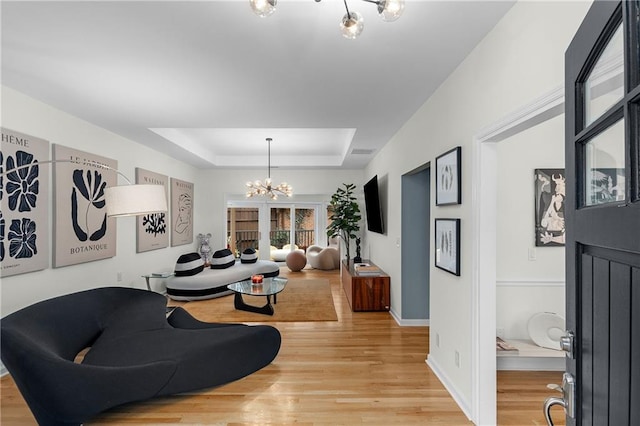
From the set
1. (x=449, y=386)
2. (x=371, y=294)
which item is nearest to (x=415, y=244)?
(x=371, y=294)

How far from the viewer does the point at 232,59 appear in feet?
7.73

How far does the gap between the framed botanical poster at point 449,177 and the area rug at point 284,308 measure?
2.46 meters

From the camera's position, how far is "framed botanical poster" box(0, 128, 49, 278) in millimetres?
2873

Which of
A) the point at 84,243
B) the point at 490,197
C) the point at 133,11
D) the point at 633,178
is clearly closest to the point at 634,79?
the point at 633,178

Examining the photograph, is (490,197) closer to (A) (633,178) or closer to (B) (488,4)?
(B) (488,4)

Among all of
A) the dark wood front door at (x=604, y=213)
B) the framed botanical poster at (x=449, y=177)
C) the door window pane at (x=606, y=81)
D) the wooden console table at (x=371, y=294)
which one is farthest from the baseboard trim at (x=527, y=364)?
the door window pane at (x=606, y=81)

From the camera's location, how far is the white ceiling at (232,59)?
5.99 feet

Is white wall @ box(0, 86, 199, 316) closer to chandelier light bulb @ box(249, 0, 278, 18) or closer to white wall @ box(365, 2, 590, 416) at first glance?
chandelier light bulb @ box(249, 0, 278, 18)

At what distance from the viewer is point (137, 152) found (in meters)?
5.03

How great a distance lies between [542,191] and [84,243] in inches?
197

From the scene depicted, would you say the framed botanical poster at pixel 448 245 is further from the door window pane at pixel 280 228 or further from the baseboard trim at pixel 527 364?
the door window pane at pixel 280 228

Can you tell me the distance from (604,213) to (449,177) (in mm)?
1938

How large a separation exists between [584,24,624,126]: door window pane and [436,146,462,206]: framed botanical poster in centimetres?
158

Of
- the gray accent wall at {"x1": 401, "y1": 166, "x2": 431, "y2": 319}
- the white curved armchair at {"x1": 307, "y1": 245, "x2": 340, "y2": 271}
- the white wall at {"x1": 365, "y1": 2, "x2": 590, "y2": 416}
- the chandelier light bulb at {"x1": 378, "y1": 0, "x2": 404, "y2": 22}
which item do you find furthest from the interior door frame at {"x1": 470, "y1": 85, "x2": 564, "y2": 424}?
the white curved armchair at {"x1": 307, "y1": 245, "x2": 340, "y2": 271}
